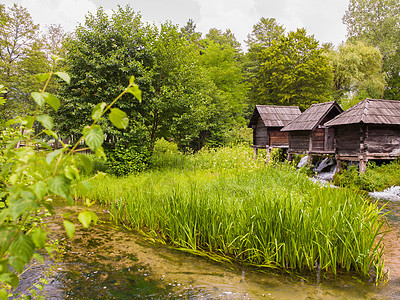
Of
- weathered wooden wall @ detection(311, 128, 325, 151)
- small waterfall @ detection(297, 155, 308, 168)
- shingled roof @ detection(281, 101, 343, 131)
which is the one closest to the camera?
shingled roof @ detection(281, 101, 343, 131)

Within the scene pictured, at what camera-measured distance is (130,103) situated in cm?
1148

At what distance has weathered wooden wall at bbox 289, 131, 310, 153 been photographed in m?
18.2

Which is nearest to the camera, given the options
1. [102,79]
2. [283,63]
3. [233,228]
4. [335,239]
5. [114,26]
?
[335,239]

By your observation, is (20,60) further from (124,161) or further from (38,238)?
(38,238)

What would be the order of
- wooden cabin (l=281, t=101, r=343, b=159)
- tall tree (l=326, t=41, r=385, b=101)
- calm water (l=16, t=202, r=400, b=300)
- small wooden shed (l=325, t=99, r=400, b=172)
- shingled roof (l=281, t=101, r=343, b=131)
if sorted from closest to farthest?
calm water (l=16, t=202, r=400, b=300) → small wooden shed (l=325, t=99, r=400, b=172) → shingled roof (l=281, t=101, r=343, b=131) → wooden cabin (l=281, t=101, r=343, b=159) → tall tree (l=326, t=41, r=385, b=101)

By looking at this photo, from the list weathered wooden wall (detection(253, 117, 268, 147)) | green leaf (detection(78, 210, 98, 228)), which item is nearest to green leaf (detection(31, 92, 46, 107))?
green leaf (detection(78, 210, 98, 228))

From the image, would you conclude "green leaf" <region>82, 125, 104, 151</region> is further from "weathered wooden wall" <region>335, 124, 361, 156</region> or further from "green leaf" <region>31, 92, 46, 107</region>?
"weathered wooden wall" <region>335, 124, 361, 156</region>

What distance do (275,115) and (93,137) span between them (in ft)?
73.2

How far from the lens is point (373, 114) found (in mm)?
13711

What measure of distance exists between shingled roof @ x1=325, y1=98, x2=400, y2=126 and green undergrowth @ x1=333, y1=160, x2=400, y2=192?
7.53ft

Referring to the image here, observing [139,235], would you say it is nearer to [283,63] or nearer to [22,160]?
[22,160]

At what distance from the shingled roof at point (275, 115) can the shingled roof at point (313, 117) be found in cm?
231

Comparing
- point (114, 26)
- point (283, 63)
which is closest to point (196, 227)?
point (114, 26)

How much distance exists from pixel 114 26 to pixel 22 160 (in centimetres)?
1188
